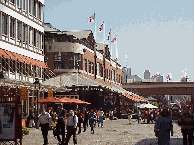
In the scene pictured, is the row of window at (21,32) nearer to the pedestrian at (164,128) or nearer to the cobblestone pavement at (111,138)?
the cobblestone pavement at (111,138)

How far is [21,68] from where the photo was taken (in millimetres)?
45094

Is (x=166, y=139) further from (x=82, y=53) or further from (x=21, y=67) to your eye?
(x=82, y=53)

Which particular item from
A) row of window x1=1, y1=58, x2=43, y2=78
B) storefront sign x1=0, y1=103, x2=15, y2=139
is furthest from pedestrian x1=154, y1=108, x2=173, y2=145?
row of window x1=1, y1=58, x2=43, y2=78

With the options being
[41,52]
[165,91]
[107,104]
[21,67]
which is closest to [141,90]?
[165,91]

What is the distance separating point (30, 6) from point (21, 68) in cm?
701

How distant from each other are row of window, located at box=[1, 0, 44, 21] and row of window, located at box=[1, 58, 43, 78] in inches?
210

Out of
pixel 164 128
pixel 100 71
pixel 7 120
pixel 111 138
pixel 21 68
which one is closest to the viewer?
pixel 7 120

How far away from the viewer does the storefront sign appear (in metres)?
17.9

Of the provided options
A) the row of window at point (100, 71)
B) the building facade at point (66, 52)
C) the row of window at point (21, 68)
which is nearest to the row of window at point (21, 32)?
the row of window at point (21, 68)

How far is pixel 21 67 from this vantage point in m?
44.8

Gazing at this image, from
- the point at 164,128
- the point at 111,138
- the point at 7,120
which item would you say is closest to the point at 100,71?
the point at 111,138

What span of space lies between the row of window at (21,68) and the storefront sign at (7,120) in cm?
2049

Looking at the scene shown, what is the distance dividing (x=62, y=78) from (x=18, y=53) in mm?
14729

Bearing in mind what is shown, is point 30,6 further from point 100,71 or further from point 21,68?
point 100,71
